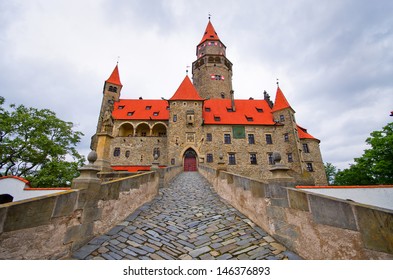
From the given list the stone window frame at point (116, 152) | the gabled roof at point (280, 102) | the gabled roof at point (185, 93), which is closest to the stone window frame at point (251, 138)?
the gabled roof at point (280, 102)

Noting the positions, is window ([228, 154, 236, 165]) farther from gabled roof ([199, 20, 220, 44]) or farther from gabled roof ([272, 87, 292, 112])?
gabled roof ([199, 20, 220, 44])

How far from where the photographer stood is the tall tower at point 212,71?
3047 centimetres

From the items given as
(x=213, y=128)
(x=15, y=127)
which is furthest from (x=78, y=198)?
(x=213, y=128)

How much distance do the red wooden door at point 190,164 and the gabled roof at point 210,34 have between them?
25861 millimetres

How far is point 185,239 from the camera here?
10.8ft

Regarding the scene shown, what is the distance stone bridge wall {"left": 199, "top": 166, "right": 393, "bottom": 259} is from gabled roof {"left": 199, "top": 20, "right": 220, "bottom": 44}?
36956 millimetres

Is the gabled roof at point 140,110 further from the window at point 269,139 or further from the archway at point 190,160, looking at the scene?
the window at point 269,139

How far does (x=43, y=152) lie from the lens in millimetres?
14906

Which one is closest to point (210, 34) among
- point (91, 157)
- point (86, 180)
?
point (91, 157)

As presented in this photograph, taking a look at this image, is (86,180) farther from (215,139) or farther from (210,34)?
(210,34)

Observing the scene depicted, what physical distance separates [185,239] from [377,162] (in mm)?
22381

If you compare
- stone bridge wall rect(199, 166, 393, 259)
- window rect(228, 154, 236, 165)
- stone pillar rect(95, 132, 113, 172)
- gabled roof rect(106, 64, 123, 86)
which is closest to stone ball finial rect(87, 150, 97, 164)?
stone pillar rect(95, 132, 113, 172)

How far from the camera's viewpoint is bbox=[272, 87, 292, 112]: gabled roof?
2290 centimetres

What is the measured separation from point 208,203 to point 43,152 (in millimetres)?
16430
